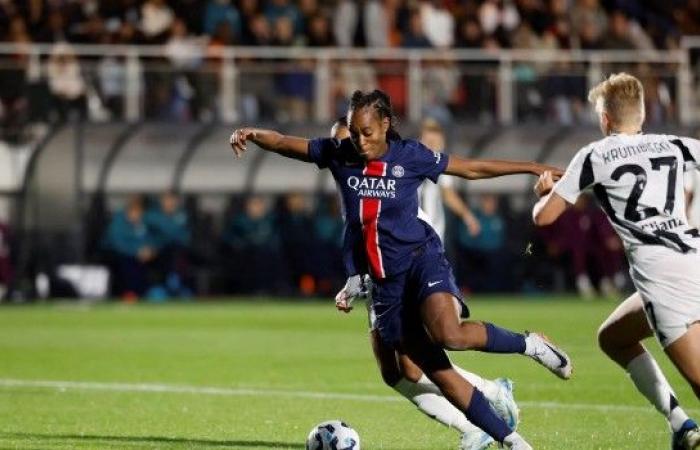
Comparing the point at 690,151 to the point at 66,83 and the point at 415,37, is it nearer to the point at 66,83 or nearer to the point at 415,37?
the point at 66,83

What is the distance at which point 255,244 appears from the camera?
26.7m

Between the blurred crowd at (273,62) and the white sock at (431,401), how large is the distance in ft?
53.3

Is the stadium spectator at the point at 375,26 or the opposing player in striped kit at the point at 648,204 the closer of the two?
the opposing player in striped kit at the point at 648,204

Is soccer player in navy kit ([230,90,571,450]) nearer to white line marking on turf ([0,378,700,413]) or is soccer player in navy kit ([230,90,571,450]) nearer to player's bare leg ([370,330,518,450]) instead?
player's bare leg ([370,330,518,450])

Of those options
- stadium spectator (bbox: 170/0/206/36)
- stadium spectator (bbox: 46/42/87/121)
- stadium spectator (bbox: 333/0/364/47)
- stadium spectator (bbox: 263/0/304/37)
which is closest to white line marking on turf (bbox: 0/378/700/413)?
stadium spectator (bbox: 46/42/87/121)

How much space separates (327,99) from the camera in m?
26.0

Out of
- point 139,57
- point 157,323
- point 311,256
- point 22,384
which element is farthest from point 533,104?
point 22,384

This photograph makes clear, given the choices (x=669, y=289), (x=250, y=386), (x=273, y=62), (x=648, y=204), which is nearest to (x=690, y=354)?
(x=669, y=289)

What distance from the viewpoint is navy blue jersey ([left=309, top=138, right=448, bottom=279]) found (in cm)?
914

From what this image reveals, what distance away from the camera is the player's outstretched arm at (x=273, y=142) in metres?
9.38

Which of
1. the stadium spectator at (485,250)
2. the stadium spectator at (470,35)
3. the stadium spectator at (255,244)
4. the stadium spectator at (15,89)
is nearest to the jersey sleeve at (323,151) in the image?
the stadium spectator at (15,89)

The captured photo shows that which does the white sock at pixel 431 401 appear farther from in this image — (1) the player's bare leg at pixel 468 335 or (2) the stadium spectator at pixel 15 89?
(2) the stadium spectator at pixel 15 89

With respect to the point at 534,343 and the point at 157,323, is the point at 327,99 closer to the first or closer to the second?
the point at 157,323

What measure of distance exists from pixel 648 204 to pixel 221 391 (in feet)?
19.3
